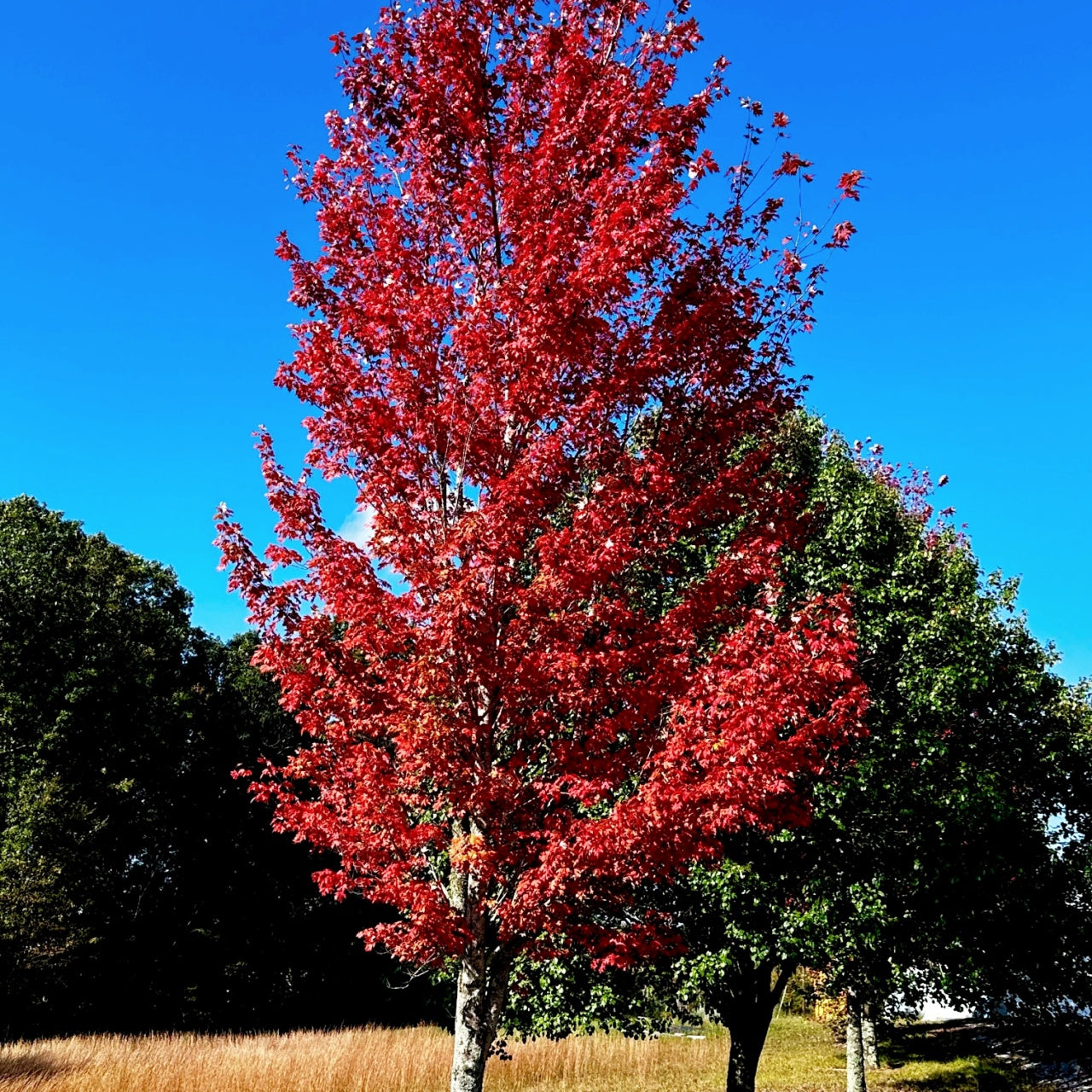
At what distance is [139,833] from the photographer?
27.7m

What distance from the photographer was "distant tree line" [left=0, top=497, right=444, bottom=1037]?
23234 millimetres

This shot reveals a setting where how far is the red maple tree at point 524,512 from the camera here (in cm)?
668

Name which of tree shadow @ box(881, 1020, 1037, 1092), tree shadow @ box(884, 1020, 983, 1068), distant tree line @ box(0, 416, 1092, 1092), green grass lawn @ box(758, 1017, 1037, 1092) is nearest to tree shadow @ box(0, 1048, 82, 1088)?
distant tree line @ box(0, 416, 1092, 1092)

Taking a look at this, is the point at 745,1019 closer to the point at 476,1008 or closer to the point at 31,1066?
the point at 476,1008

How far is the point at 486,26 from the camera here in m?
8.39

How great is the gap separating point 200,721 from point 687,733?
27805 millimetres

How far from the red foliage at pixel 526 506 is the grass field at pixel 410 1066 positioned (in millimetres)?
10078

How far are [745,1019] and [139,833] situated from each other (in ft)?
71.5

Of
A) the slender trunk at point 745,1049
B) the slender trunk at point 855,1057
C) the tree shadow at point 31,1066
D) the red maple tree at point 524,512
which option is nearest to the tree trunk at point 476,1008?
the red maple tree at point 524,512

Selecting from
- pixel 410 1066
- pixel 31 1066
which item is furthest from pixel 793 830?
pixel 31 1066

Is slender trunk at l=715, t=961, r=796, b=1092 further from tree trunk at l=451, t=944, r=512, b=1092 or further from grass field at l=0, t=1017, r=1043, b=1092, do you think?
tree trunk at l=451, t=944, r=512, b=1092

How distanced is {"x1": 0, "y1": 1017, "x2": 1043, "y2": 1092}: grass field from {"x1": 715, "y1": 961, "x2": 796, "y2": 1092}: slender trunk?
6.26 metres

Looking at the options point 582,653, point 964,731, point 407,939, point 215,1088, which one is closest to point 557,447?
point 582,653

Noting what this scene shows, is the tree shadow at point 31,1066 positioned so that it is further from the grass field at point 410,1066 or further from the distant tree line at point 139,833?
the distant tree line at point 139,833
